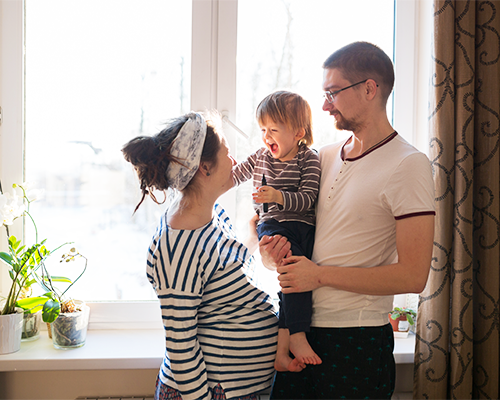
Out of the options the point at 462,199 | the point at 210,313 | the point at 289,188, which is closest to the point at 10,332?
the point at 210,313

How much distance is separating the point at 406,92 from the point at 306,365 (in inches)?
54.6

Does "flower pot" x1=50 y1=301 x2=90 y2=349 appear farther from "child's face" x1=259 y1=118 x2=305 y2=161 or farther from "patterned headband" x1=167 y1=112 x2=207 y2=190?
"child's face" x1=259 y1=118 x2=305 y2=161

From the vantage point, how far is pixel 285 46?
1974mm

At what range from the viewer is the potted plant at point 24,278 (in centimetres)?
168

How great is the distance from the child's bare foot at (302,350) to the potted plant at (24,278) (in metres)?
0.98

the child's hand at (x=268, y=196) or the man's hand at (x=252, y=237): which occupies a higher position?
the child's hand at (x=268, y=196)

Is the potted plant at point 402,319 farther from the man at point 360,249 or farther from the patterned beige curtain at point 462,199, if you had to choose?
the man at point 360,249

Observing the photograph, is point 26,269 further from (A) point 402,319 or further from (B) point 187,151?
(A) point 402,319

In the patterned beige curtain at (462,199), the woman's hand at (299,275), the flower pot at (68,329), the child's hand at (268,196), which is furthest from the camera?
the flower pot at (68,329)

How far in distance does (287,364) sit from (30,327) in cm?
118

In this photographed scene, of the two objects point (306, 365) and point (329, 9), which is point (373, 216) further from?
point (329, 9)

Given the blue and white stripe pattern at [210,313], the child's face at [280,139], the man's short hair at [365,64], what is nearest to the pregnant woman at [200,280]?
the blue and white stripe pattern at [210,313]

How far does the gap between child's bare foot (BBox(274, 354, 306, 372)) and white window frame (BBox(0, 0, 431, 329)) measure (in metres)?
0.81

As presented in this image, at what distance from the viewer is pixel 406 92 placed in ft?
6.66
